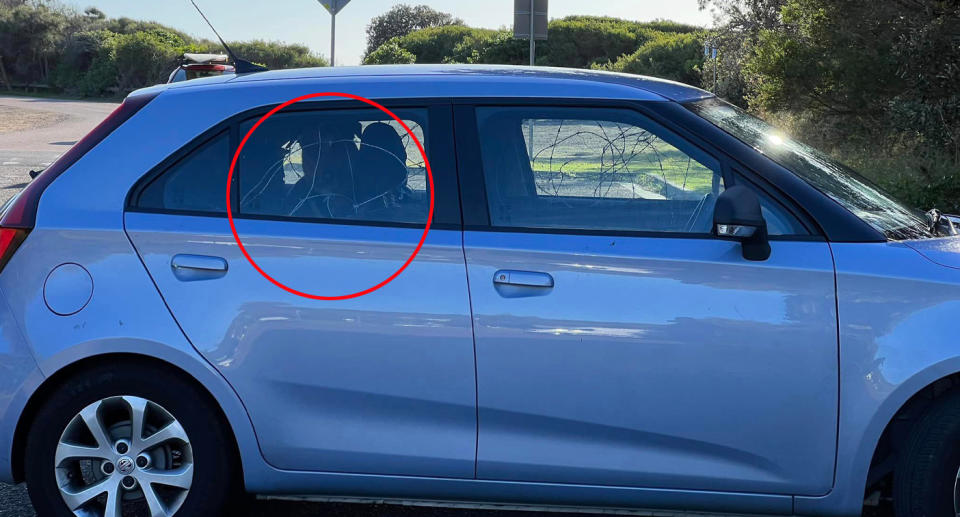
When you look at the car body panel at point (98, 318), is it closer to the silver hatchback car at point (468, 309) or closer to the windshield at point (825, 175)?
the silver hatchback car at point (468, 309)

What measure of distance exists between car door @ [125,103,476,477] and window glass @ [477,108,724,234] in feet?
0.63

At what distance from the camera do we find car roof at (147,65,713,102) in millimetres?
3727

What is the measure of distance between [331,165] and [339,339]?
647 mm

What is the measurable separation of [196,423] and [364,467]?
601mm

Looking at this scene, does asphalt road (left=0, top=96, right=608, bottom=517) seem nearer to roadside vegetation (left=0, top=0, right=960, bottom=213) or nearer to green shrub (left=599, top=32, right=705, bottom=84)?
roadside vegetation (left=0, top=0, right=960, bottom=213)

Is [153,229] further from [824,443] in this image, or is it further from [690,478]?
[824,443]

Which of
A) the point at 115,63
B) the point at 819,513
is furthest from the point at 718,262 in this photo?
the point at 115,63

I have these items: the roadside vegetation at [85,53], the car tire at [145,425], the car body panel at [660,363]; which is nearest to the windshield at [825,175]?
the car body panel at [660,363]

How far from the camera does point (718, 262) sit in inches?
135

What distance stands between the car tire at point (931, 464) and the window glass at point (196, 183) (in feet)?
8.05

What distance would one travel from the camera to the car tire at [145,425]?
144 inches

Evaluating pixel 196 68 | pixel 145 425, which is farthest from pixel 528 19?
pixel 145 425

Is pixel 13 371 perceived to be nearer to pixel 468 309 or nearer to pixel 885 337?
pixel 468 309

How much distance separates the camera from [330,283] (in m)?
3.58
